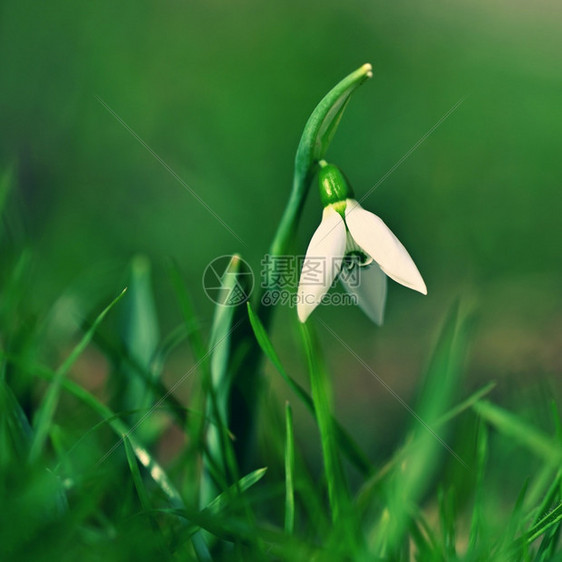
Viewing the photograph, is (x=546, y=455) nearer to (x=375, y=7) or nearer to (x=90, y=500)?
(x=90, y=500)

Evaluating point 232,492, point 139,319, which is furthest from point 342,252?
point 139,319

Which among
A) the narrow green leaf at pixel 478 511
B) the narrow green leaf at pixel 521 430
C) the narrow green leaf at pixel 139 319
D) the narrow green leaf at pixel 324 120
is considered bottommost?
the narrow green leaf at pixel 478 511

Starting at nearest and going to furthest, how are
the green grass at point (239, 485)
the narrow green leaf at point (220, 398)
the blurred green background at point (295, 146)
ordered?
the green grass at point (239, 485) → the narrow green leaf at point (220, 398) → the blurred green background at point (295, 146)

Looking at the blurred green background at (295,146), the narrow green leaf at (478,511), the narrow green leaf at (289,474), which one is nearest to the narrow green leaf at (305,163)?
the narrow green leaf at (289,474)

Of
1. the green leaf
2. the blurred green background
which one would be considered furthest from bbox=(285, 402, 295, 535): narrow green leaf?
the blurred green background

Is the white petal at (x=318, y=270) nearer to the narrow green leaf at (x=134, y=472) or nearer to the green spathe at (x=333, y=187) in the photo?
the green spathe at (x=333, y=187)

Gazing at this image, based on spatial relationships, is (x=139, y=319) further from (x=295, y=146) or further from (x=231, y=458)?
(x=295, y=146)
